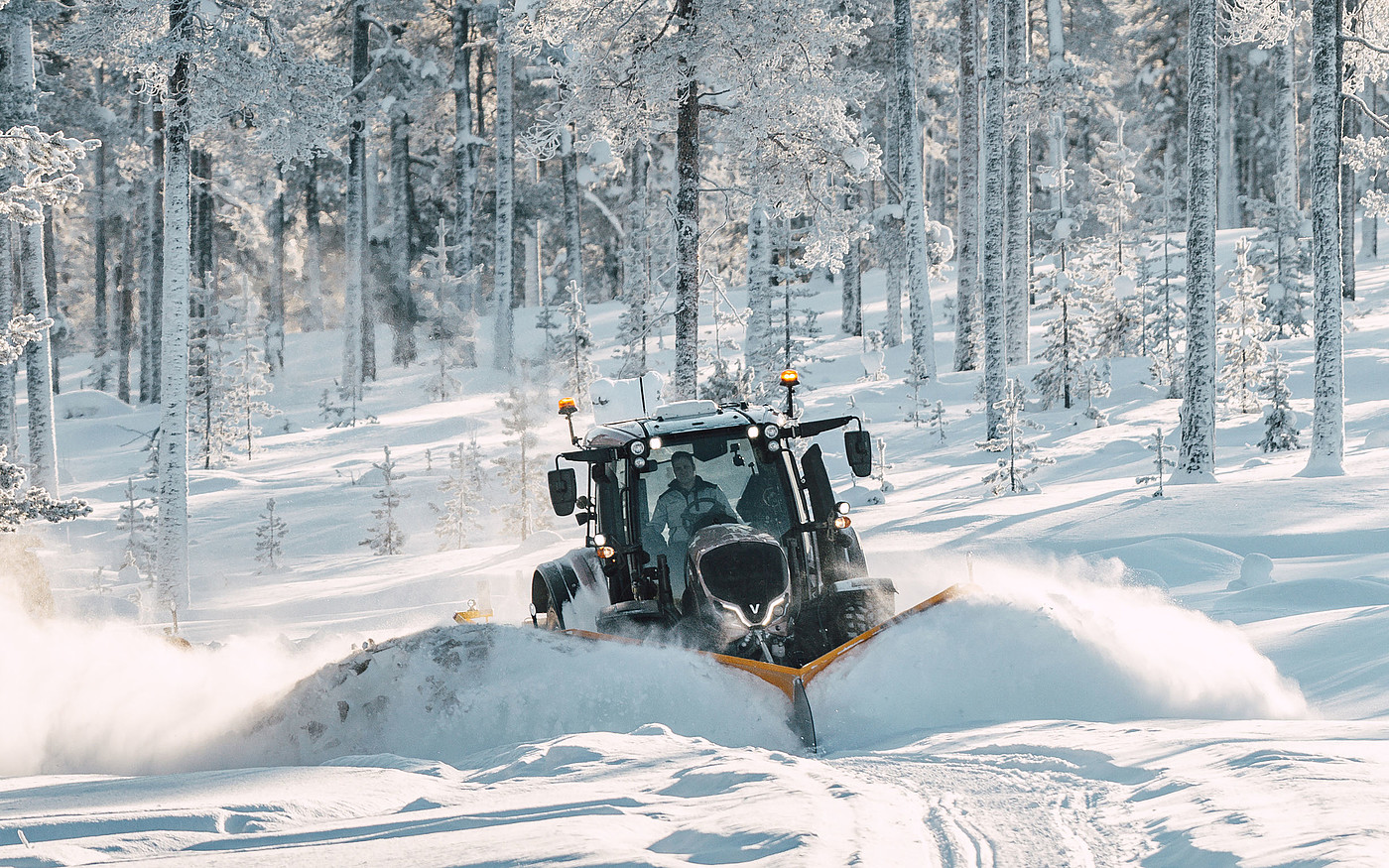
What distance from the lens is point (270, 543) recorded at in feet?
53.1

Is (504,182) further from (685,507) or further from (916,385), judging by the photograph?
(685,507)

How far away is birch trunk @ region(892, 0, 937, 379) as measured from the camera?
79.0 feet

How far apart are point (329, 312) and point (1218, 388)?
4490 centimetres

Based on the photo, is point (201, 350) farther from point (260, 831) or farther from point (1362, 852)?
point (1362, 852)

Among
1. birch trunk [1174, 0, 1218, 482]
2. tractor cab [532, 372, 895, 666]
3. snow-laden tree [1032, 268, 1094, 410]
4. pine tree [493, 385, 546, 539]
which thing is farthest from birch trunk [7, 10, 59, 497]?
snow-laden tree [1032, 268, 1094, 410]

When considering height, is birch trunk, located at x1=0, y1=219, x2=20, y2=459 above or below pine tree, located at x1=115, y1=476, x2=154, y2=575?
above

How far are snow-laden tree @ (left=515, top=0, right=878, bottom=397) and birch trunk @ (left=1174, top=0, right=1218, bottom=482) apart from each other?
170 inches

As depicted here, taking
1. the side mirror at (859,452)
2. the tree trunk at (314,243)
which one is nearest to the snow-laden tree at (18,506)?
the side mirror at (859,452)

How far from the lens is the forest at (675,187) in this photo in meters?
14.2

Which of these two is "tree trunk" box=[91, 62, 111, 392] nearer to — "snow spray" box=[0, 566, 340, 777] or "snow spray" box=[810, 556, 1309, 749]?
"snow spray" box=[0, 566, 340, 777]

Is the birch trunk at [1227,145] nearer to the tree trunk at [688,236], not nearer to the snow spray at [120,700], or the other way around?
the tree trunk at [688,236]

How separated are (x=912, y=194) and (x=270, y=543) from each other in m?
16.3

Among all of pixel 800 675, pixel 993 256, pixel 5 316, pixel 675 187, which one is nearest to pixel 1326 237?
pixel 993 256

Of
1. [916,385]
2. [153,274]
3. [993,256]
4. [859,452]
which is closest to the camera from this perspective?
[859,452]
